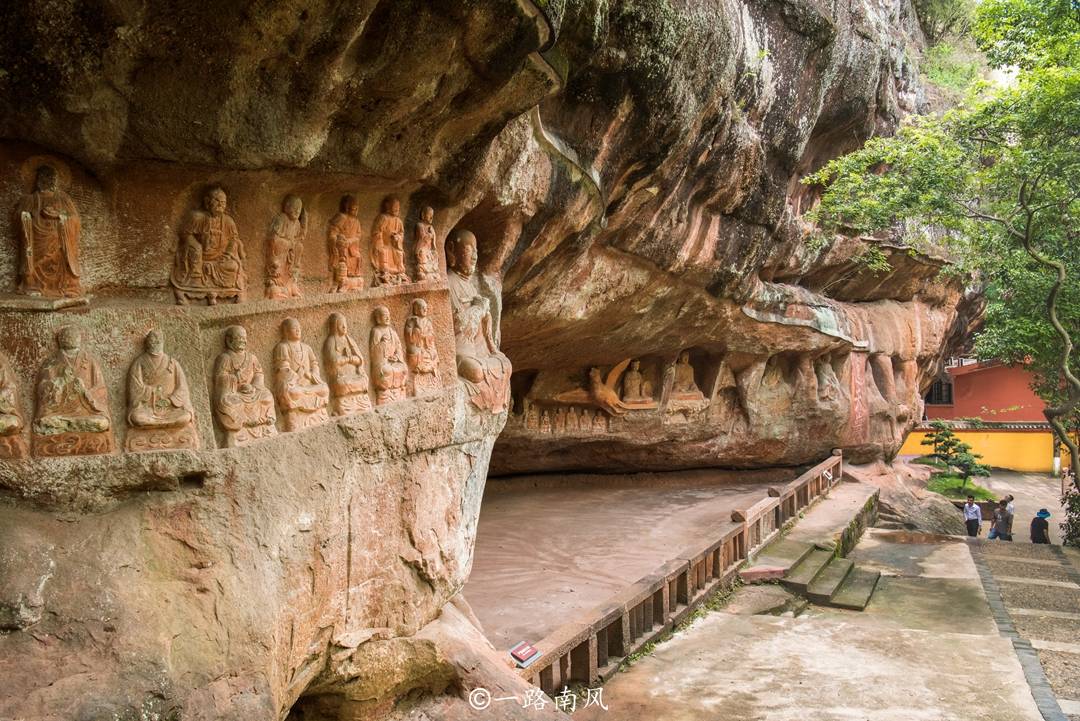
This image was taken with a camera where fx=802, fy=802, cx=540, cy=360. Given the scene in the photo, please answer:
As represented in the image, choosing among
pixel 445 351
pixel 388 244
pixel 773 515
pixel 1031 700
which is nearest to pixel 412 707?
pixel 445 351

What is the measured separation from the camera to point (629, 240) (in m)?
9.84

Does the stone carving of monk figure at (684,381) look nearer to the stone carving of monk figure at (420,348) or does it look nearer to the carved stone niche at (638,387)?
the carved stone niche at (638,387)

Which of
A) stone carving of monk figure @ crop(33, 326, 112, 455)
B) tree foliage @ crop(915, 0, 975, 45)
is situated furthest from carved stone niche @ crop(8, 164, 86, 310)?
tree foliage @ crop(915, 0, 975, 45)

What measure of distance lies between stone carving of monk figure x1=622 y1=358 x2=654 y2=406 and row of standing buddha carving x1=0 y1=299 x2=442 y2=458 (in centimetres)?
856

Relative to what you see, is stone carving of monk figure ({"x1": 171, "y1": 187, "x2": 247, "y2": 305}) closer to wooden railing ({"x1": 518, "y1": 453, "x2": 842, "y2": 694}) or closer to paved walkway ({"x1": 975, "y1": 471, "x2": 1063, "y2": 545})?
wooden railing ({"x1": 518, "y1": 453, "x2": 842, "y2": 694})

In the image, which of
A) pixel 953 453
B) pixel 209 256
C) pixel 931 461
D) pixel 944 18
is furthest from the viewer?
pixel 931 461

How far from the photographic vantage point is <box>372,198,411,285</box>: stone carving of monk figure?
5.85 meters

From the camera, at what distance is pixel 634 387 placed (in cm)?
1455

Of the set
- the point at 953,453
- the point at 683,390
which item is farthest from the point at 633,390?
the point at 953,453

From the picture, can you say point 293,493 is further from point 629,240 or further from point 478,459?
point 629,240

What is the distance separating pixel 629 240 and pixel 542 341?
2.09m

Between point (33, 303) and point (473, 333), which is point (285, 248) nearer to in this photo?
point (33, 303)

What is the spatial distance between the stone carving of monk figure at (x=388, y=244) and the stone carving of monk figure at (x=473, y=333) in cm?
81

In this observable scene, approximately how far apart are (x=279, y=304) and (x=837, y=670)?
6312 millimetres
